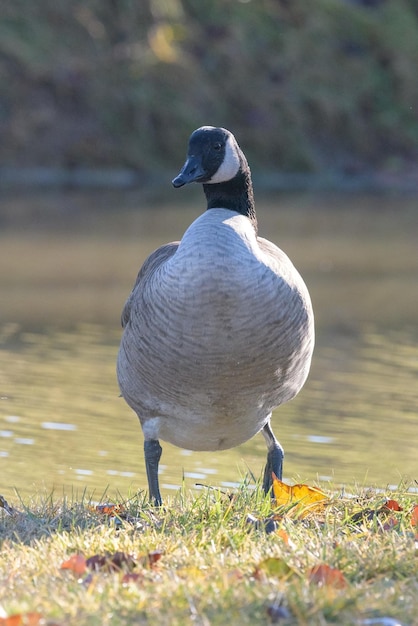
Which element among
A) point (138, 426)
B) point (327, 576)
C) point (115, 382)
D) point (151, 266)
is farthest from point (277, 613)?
point (115, 382)

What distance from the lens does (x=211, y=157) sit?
5.09 metres

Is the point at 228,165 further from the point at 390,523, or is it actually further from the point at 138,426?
the point at 138,426

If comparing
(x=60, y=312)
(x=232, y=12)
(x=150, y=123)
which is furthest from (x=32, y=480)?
(x=232, y=12)

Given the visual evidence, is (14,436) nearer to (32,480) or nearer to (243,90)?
(32,480)

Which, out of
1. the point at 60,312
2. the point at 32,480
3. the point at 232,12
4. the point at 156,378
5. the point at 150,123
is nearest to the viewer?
the point at 156,378

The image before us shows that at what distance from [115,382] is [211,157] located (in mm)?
4051

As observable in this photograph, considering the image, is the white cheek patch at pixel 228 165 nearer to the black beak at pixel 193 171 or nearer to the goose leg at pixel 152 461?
the black beak at pixel 193 171

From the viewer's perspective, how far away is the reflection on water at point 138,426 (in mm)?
6572

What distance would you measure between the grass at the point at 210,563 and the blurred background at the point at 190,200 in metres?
1.12

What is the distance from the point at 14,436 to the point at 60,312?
15.6 ft

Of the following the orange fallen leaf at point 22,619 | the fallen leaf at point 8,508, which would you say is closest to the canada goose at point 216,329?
the fallen leaf at point 8,508

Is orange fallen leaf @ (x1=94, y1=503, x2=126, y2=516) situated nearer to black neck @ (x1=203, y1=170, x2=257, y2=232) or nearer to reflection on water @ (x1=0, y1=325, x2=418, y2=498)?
reflection on water @ (x1=0, y1=325, x2=418, y2=498)

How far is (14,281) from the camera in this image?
13750 millimetres

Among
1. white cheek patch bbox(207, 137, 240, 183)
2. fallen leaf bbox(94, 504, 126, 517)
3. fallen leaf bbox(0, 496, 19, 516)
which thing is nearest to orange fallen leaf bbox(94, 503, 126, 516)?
fallen leaf bbox(94, 504, 126, 517)
